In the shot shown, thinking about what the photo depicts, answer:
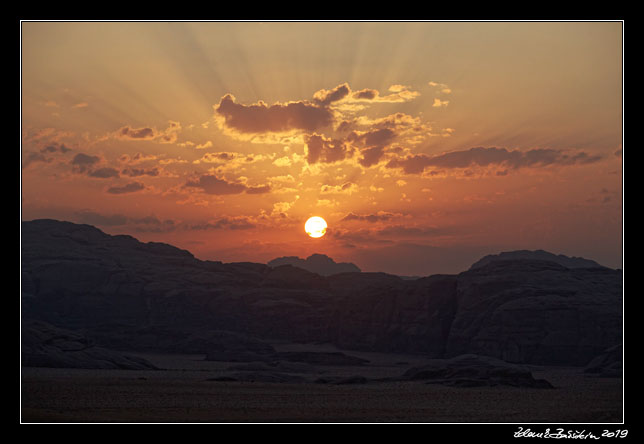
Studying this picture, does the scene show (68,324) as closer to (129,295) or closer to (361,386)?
(129,295)

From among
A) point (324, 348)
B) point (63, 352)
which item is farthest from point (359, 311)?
point (63, 352)

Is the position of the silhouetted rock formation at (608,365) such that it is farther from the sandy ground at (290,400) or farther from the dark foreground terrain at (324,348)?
the sandy ground at (290,400)

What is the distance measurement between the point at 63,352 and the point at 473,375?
50.2 metres

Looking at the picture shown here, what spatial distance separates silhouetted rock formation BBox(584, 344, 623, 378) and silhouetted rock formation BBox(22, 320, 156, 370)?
54.8 metres

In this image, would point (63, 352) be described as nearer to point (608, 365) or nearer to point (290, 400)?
point (290, 400)

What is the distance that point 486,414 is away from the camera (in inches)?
2058

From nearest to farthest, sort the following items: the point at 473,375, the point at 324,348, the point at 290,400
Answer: the point at 290,400, the point at 473,375, the point at 324,348

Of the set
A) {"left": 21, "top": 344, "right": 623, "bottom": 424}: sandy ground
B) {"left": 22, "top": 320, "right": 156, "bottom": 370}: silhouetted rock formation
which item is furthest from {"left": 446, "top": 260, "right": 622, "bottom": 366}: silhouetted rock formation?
{"left": 22, "top": 320, "right": 156, "bottom": 370}: silhouetted rock formation

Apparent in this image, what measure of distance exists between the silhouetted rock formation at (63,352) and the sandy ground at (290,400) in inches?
162

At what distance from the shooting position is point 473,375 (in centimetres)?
8019

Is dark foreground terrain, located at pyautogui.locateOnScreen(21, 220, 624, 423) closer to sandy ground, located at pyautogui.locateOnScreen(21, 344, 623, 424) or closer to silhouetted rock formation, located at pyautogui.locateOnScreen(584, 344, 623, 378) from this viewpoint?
sandy ground, located at pyautogui.locateOnScreen(21, 344, 623, 424)

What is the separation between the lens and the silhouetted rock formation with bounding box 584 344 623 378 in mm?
89469

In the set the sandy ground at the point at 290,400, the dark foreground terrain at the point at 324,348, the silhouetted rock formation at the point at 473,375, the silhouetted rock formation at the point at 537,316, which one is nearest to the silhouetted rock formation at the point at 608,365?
the dark foreground terrain at the point at 324,348

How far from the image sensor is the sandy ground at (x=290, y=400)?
4872 centimetres
